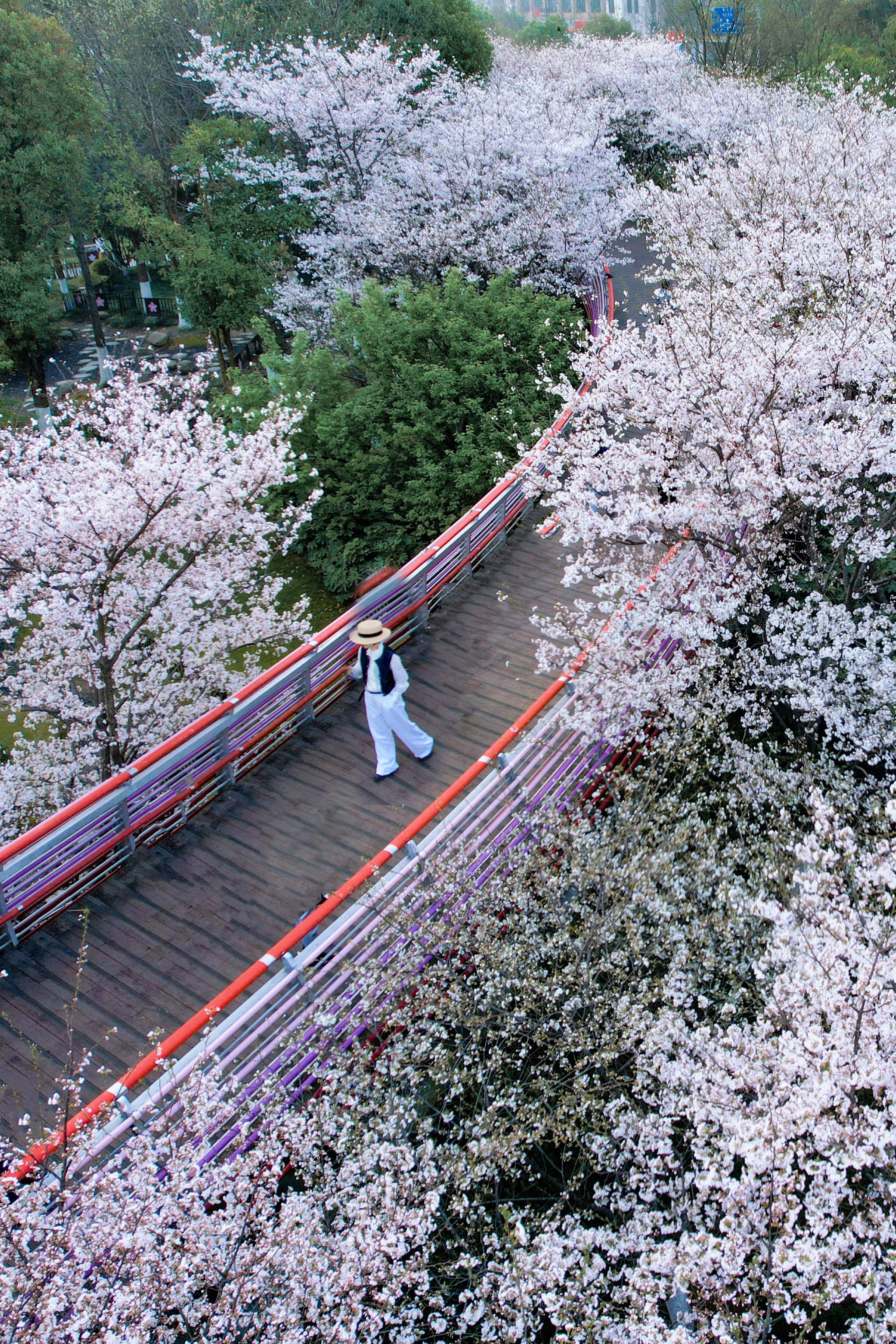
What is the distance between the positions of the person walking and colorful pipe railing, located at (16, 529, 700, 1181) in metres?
0.90

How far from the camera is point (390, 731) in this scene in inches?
425

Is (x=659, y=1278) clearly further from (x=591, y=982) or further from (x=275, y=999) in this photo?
(x=275, y=999)

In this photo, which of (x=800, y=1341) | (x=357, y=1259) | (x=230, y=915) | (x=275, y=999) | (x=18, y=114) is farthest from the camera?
(x=18, y=114)

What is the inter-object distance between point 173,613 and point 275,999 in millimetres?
7056

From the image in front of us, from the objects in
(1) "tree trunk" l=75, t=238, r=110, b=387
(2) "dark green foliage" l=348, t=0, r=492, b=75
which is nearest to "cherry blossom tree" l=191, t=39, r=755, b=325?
(2) "dark green foliage" l=348, t=0, r=492, b=75

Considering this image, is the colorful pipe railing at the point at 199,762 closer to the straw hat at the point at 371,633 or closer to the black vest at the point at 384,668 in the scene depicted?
the black vest at the point at 384,668

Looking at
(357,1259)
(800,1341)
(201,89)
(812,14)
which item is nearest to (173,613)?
(357,1259)

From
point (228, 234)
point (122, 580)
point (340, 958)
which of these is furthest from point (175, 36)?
point (340, 958)

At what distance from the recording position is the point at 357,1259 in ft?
20.9

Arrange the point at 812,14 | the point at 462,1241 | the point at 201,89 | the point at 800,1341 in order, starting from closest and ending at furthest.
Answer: the point at 800,1341 → the point at 462,1241 → the point at 201,89 → the point at 812,14

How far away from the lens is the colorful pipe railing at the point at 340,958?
7199mm

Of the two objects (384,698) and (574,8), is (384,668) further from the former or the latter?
(574,8)

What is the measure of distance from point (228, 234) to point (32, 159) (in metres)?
5.66

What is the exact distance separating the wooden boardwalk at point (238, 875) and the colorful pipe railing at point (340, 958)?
0.63 metres
